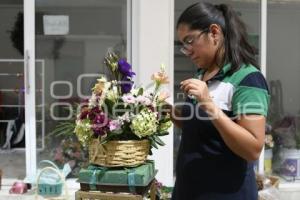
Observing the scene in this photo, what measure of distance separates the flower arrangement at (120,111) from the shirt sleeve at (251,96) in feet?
1.83

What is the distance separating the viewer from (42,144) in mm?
4004

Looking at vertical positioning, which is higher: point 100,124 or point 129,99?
point 129,99

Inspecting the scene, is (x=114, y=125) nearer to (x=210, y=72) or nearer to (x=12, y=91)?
(x=210, y=72)

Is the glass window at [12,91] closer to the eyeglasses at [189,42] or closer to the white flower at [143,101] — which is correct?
the white flower at [143,101]

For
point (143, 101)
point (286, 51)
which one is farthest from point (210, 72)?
point (286, 51)

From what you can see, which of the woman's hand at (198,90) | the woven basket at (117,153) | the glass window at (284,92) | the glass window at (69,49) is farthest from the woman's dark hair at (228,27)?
the glass window at (284,92)

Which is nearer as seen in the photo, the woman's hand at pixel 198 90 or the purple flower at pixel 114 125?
the woman's hand at pixel 198 90

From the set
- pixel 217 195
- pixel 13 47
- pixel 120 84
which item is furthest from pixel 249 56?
pixel 13 47

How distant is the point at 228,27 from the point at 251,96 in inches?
10.2

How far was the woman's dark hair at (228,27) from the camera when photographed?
153cm

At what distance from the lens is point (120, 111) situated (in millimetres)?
1981

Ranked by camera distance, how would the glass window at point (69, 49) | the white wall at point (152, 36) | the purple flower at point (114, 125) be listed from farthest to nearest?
the glass window at point (69, 49) < the white wall at point (152, 36) < the purple flower at point (114, 125)

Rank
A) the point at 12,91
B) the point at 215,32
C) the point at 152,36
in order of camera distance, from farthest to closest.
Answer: the point at 12,91 < the point at 152,36 < the point at 215,32

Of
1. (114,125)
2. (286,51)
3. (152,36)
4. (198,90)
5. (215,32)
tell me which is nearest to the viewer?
(198,90)
